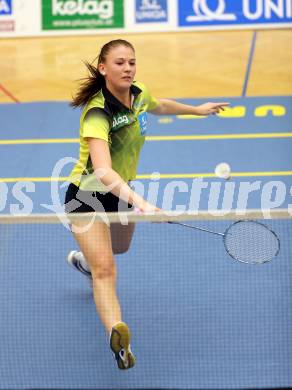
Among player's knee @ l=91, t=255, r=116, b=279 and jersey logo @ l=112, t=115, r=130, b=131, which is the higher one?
jersey logo @ l=112, t=115, r=130, b=131

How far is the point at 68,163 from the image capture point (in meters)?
8.70

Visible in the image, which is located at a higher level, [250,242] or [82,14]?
[82,14]

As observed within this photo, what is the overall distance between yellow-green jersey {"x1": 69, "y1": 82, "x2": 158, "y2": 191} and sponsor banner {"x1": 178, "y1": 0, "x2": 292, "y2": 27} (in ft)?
26.3

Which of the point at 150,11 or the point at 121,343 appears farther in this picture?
the point at 150,11

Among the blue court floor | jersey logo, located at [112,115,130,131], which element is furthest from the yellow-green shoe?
→ jersey logo, located at [112,115,130,131]

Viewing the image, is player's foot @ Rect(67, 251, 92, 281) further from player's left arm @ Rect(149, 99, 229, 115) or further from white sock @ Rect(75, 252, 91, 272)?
player's left arm @ Rect(149, 99, 229, 115)

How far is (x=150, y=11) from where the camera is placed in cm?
1298

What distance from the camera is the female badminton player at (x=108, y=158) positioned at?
4.61 meters

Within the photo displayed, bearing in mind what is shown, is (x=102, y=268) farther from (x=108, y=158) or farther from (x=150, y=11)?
(x=150, y=11)

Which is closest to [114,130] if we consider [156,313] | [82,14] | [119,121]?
[119,121]

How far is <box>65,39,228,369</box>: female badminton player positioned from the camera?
4609 millimetres

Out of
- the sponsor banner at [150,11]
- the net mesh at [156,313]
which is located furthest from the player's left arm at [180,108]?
the sponsor banner at [150,11]

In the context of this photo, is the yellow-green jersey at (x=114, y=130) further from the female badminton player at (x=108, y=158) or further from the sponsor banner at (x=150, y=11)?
the sponsor banner at (x=150, y=11)

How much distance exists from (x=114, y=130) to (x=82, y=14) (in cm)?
859
